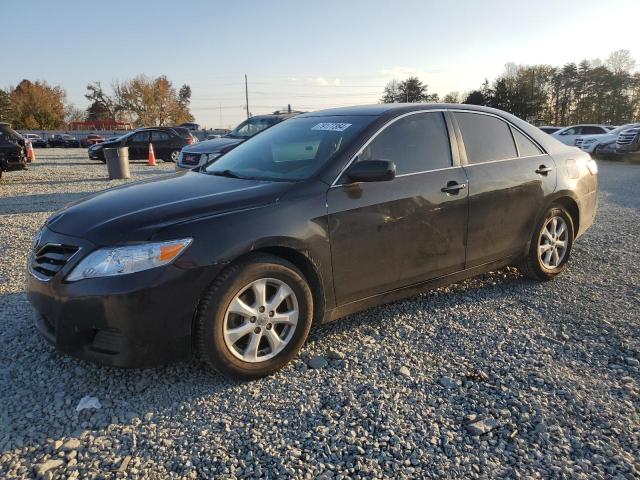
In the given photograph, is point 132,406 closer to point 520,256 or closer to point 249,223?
point 249,223

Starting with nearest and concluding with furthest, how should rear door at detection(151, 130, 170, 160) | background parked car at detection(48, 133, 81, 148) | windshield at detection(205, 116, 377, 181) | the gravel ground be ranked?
the gravel ground → windshield at detection(205, 116, 377, 181) → rear door at detection(151, 130, 170, 160) → background parked car at detection(48, 133, 81, 148)

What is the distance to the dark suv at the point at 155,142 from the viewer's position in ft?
64.6

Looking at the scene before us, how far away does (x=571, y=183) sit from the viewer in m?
4.62

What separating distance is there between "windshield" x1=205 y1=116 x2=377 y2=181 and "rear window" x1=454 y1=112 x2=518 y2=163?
93 cm

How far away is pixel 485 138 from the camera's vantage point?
4102 millimetres

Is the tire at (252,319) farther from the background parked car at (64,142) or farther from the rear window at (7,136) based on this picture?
the background parked car at (64,142)

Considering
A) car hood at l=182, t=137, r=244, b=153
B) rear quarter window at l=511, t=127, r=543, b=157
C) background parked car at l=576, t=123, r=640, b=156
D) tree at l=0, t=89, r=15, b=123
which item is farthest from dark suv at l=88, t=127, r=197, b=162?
tree at l=0, t=89, r=15, b=123

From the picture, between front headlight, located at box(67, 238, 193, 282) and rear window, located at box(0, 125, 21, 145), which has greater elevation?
rear window, located at box(0, 125, 21, 145)

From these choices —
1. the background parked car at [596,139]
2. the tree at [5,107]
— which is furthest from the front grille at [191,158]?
the tree at [5,107]

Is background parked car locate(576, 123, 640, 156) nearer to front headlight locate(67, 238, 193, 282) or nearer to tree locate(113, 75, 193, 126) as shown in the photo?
front headlight locate(67, 238, 193, 282)

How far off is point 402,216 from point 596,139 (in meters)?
22.3

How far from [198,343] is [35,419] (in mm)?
923

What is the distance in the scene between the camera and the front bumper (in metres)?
2.52

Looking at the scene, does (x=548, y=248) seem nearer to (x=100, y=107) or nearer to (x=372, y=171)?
(x=372, y=171)
